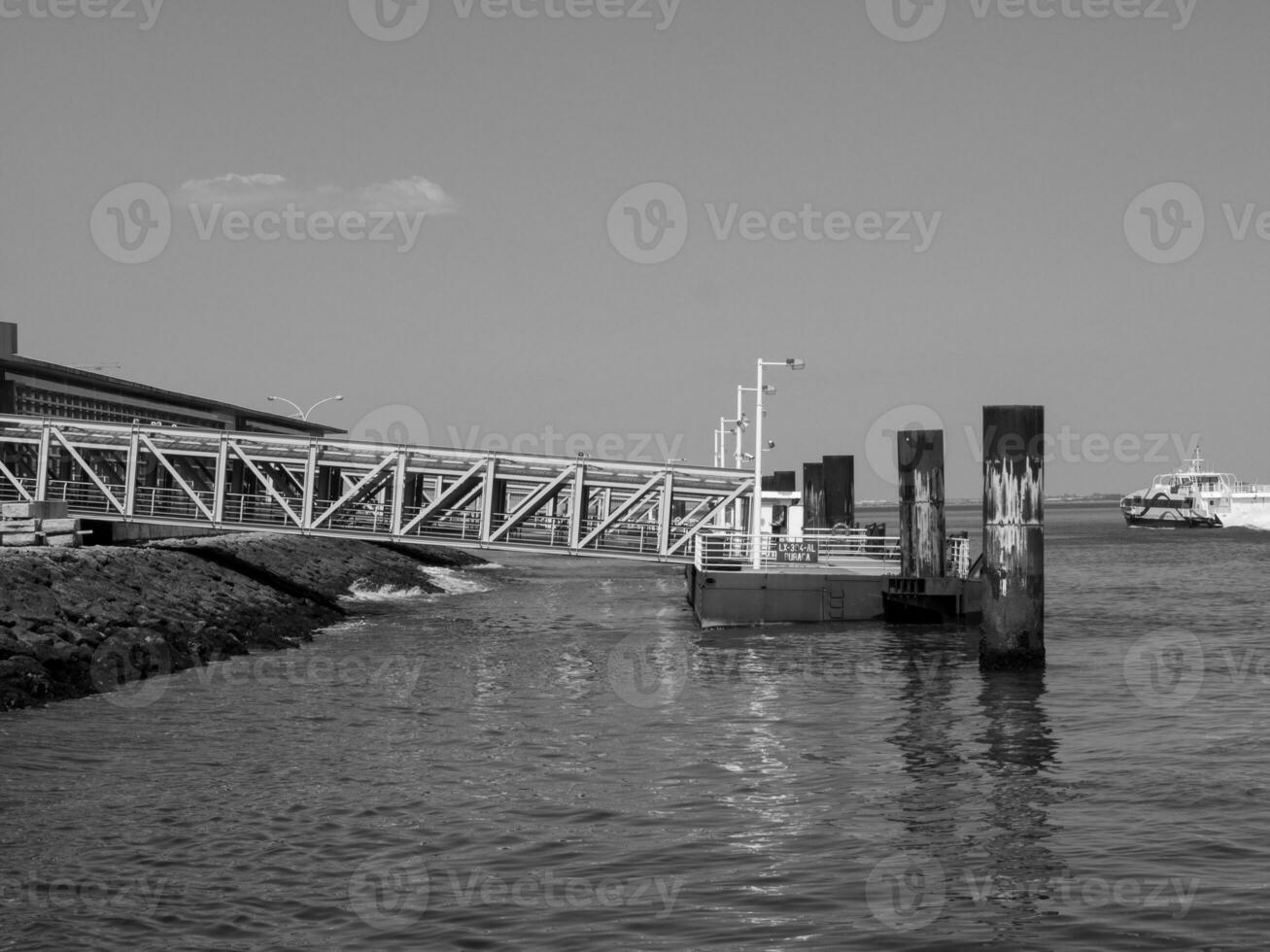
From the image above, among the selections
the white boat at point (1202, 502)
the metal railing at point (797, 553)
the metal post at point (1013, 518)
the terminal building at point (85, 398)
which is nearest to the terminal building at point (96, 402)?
the terminal building at point (85, 398)

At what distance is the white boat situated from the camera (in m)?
153

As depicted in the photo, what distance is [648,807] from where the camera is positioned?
653 inches

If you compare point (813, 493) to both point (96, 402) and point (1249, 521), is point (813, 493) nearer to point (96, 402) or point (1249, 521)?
point (96, 402)

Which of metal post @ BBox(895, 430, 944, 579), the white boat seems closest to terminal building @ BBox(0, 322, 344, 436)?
metal post @ BBox(895, 430, 944, 579)

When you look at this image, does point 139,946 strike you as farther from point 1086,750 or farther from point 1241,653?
point 1241,653

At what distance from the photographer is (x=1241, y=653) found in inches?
1300

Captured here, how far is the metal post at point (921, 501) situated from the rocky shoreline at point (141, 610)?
17.1 m

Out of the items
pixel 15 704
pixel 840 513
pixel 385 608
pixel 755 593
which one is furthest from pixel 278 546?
pixel 15 704

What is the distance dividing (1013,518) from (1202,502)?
142 m

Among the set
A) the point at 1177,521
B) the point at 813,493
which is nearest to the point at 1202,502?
the point at 1177,521

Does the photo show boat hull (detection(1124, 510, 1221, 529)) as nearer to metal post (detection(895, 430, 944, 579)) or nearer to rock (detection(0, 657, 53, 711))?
metal post (detection(895, 430, 944, 579))

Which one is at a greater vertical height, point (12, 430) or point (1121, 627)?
point (12, 430)

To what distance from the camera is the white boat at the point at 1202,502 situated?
15300cm

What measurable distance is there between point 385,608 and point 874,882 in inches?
1500
